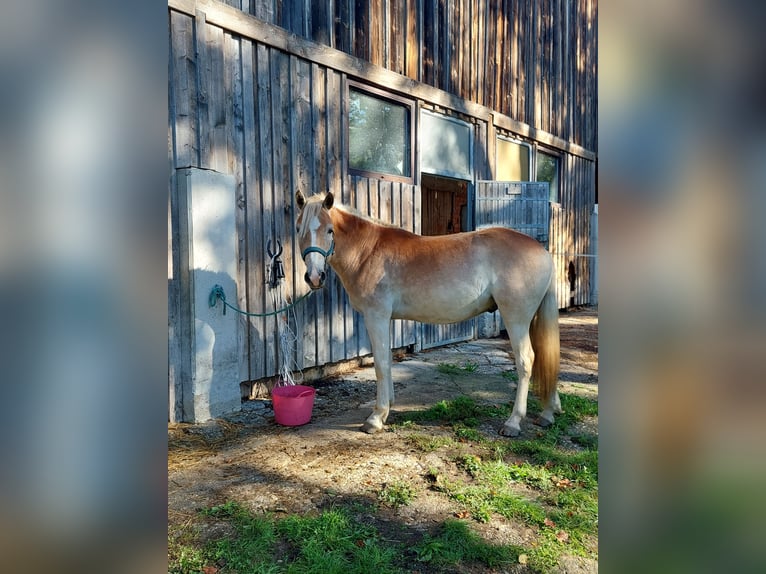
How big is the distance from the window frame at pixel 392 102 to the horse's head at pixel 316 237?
84.2 inches

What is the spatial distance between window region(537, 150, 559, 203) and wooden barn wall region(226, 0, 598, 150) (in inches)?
20.8

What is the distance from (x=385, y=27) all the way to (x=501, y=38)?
124 inches

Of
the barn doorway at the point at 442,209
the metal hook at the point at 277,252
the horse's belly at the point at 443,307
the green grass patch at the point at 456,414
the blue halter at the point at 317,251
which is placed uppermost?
the barn doorway at the point at 442,209

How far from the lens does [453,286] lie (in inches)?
147

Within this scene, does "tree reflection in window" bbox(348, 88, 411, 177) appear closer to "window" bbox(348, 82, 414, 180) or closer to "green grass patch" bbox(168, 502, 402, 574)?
"window" bbox(348, 82, 414, 180)

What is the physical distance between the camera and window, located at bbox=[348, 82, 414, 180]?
569cm

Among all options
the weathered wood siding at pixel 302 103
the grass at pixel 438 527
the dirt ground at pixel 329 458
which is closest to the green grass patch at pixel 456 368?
the dirt ground at pixel 329 458

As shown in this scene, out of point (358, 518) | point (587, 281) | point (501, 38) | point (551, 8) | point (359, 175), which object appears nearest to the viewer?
point (358, 518)

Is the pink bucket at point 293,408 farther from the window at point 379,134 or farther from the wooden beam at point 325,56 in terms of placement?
the wooden beam at point 325,56

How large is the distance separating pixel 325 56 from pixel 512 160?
450 cm

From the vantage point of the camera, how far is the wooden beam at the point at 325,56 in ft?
13.6
